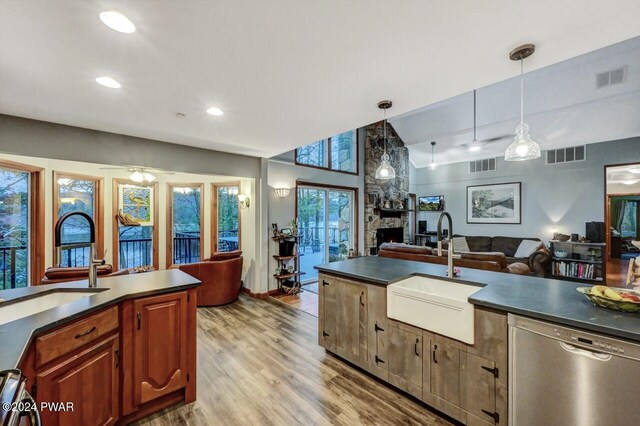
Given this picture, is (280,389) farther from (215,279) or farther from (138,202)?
(138,202)

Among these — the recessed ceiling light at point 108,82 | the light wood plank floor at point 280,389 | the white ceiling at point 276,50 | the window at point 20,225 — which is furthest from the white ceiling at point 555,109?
the window at point 20,225

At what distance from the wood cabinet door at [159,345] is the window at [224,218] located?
11.7 ft

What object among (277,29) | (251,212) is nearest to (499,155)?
(251,212)

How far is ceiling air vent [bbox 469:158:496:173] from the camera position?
718cm

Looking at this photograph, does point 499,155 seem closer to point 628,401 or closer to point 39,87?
point 628,401

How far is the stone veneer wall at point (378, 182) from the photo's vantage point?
6.76 meters

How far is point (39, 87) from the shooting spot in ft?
6.68

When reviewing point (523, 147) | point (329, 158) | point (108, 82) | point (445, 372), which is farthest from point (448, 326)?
point (329, 158)

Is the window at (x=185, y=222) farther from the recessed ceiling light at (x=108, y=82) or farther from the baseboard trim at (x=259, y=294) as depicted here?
the recessed ceiling light at (x=108, y=82)

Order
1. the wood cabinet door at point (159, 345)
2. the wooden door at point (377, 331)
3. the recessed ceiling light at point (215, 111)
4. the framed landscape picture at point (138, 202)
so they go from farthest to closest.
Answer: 1. the framed landscape picture at point (138, 202)
2. the recessed ceiling light at point (215, 111)
3. the wooden door at point (377, 331)
4. the wood cabinet door at point (159, 345)

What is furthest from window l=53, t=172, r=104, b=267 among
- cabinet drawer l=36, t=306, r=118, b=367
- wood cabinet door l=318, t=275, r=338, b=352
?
wood cabinet door l=318, t=275, r=338, b=352

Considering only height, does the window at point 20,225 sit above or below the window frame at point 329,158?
below

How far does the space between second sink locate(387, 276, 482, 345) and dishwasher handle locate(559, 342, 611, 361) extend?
1.45 feet

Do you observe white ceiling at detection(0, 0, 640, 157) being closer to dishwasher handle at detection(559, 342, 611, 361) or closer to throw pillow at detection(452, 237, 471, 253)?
dishwasher handle at detection(559, 342, 611, 361)
